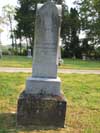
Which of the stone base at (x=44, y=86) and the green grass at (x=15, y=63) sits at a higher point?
the stone base at (x=44, y=86)

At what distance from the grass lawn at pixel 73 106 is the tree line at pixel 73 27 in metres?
39.0

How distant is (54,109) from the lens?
772 cm

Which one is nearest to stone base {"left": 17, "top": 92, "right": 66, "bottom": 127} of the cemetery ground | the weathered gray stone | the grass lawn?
the grass lawn

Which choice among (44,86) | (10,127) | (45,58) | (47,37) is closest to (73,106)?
(44,86)

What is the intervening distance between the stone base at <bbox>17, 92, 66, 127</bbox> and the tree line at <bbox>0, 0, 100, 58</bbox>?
44463mm

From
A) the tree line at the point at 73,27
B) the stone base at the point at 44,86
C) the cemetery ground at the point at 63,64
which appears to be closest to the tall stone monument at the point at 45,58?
the stone base at the point at 44,86

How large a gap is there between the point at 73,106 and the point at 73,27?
163ft

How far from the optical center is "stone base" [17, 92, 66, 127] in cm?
771

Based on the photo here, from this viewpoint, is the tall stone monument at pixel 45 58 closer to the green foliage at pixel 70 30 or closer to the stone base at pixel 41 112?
the stone base at pixel 41 112

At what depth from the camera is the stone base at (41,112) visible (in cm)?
771

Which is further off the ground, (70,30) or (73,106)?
(70,30)

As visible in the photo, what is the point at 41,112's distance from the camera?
772 centimetres

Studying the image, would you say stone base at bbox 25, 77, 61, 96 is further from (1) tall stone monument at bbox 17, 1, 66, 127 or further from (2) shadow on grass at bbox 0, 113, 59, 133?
(2) shadow on grass at bbox 0, 113, 59, 133

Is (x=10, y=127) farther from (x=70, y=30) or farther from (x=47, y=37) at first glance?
(x=70, y=30)
